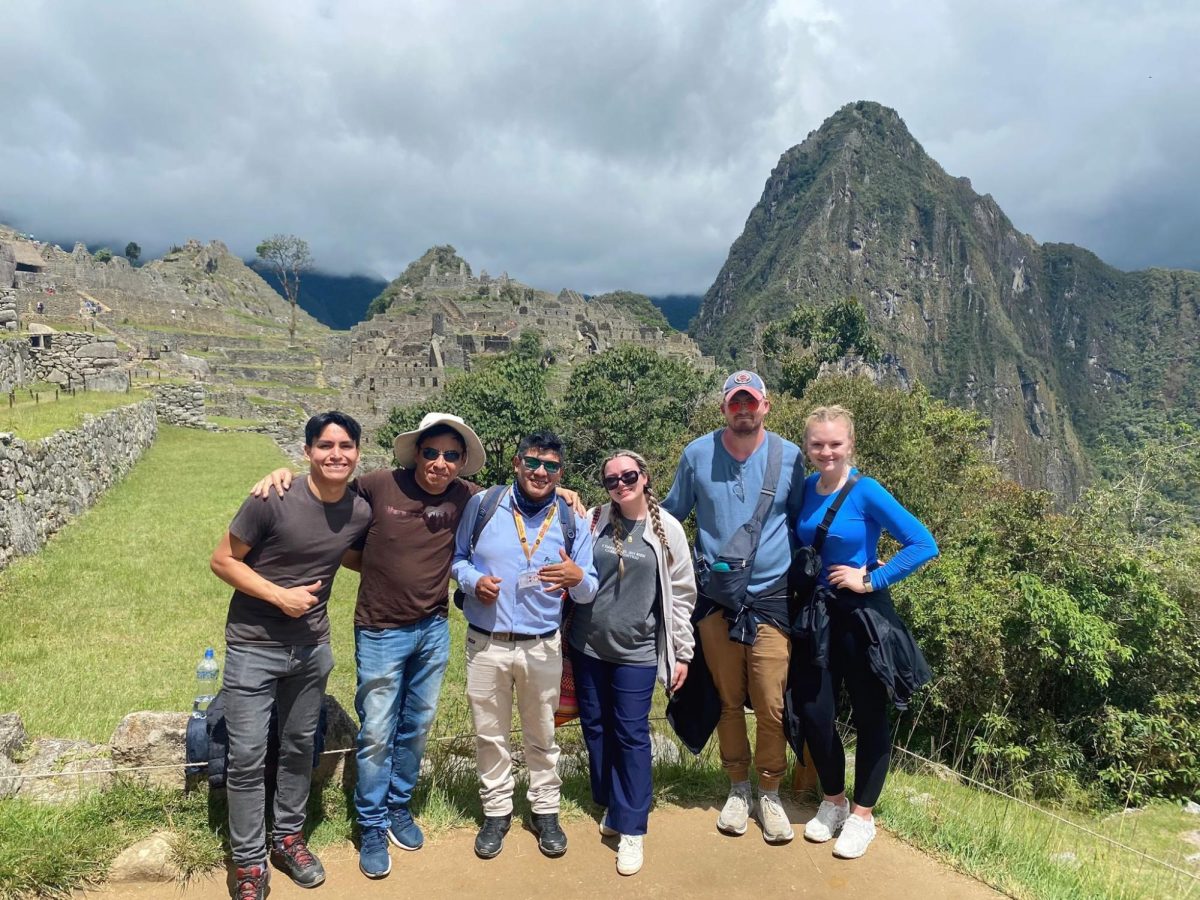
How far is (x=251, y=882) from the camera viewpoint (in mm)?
2830

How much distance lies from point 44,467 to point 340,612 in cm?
462

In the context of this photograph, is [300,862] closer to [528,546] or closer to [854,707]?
[528,546]

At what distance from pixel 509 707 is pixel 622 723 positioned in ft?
1.94

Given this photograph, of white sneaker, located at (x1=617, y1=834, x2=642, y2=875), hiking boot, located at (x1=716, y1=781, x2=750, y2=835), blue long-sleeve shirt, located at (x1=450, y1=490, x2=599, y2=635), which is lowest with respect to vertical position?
white sneaker, located at (x1=617, y1=834, x2=642, y2=875)

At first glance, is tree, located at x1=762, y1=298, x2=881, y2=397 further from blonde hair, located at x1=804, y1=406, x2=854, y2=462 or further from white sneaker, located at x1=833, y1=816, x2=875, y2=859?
white sneaker, located at x1=833, y1=816, x2=875, y2=859

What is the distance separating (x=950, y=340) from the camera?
16275 centimetres

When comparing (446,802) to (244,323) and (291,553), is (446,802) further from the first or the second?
(244,323)

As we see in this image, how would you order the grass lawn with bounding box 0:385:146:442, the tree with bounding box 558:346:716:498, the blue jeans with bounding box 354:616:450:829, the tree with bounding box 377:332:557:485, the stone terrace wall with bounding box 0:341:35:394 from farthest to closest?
the tree with bounding box 558:346:716:498 → the tree with bounding box 377:332:557:485 → the stone terrace wall with bounding box 0:341:35:394 → the grass lawn with bounding box 0:385:146:442 → the blue jeans with bounding box 354:616:450:829

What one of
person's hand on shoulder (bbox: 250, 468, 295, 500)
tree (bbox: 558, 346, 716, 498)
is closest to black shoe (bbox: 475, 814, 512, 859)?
person's hand on shoulder (bbox: 250, 468, 295, 500)

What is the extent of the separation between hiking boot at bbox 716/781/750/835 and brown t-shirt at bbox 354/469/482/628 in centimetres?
194

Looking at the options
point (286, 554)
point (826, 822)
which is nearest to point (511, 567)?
point (286, 554)

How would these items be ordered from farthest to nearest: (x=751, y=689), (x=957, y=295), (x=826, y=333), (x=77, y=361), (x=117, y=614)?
1. (x=957, y=295)
2. (x=826, y=333)
3. (x=77, y=361)
4. (x=117, y=614)
5. (x=751, y=689)

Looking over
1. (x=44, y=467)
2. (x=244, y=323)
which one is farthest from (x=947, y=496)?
(x=244, y=323)

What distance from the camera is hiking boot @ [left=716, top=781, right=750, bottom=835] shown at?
355 centimetres
